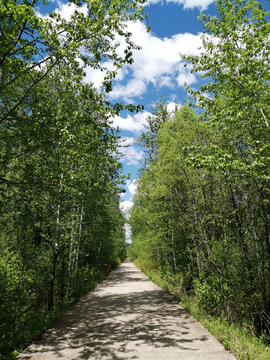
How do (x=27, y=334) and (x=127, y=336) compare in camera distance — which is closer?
(x=27, y=334)

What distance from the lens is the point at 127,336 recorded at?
5.73 meters

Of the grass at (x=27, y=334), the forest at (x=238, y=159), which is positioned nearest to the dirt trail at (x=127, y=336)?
the grass at (x=27, y=334)

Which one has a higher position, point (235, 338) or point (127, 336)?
point (235, 338)

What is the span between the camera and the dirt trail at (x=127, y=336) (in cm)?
469

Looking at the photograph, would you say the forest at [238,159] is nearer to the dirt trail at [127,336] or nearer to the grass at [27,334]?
the dirt trail at [127,336]

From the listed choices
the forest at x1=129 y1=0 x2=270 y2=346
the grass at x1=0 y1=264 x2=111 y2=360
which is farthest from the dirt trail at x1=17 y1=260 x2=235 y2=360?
the forest at x1=129 y1=0 x2=270 y2=346

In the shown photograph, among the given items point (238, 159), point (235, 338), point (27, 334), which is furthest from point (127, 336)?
point (238, 159)

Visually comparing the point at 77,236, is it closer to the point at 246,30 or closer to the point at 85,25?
the point at 85,25

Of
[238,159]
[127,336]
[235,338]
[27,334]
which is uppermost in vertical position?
[238,159]

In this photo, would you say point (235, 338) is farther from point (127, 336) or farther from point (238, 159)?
point (238, 159)

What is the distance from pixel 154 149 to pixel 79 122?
16.7 metres

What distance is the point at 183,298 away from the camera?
30.3 ft

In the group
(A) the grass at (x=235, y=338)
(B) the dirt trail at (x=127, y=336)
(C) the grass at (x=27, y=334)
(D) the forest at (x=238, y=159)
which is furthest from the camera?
(D) the forest at (x=238, y=159)

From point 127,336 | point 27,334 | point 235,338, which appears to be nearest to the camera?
point 235,338
